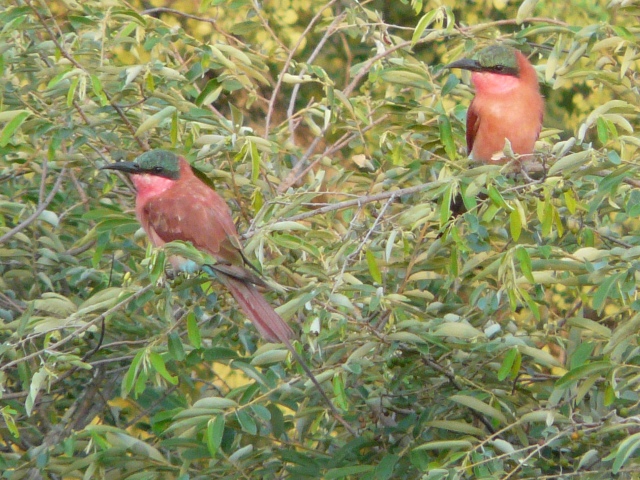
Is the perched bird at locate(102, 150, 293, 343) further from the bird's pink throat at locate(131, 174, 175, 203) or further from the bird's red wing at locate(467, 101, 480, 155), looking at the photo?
the bird's red wing at locate(467, 101, 480, 155)

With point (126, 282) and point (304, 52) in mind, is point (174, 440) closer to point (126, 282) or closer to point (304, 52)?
point (126, 282)

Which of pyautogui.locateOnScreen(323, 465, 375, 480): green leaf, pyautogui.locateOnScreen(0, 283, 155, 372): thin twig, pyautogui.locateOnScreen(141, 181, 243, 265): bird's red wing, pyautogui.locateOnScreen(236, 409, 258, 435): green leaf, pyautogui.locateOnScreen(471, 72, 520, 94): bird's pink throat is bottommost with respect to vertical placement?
pyautogui.locateOnScreen(323, 465, 375, 480): green leaf

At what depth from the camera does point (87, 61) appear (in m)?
3.54

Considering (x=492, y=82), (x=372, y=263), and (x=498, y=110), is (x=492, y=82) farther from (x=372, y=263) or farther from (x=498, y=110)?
(x=372, y=263)

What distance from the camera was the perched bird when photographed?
3363 millimetres

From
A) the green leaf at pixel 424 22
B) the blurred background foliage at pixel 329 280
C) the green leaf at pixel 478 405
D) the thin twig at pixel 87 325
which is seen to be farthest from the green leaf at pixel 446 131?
the thin twig at pixel 87 325

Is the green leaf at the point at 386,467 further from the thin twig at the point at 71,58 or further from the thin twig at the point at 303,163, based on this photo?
the thin twig at the point at 71,58

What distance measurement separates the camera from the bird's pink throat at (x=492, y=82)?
4355 millimetres

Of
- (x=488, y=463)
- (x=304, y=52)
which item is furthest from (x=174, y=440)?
(x=304, y=52)

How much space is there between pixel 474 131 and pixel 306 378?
171 cm

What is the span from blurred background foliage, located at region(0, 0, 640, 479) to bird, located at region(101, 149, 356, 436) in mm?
76

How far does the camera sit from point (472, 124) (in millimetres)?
4352

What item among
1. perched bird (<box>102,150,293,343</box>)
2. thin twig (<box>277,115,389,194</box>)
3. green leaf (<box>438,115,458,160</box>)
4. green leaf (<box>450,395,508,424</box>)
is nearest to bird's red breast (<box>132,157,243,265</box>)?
perched bird (<box>102,150,293,343</box>)

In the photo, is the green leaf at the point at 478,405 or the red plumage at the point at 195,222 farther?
the red plumage at the point at 195,222
